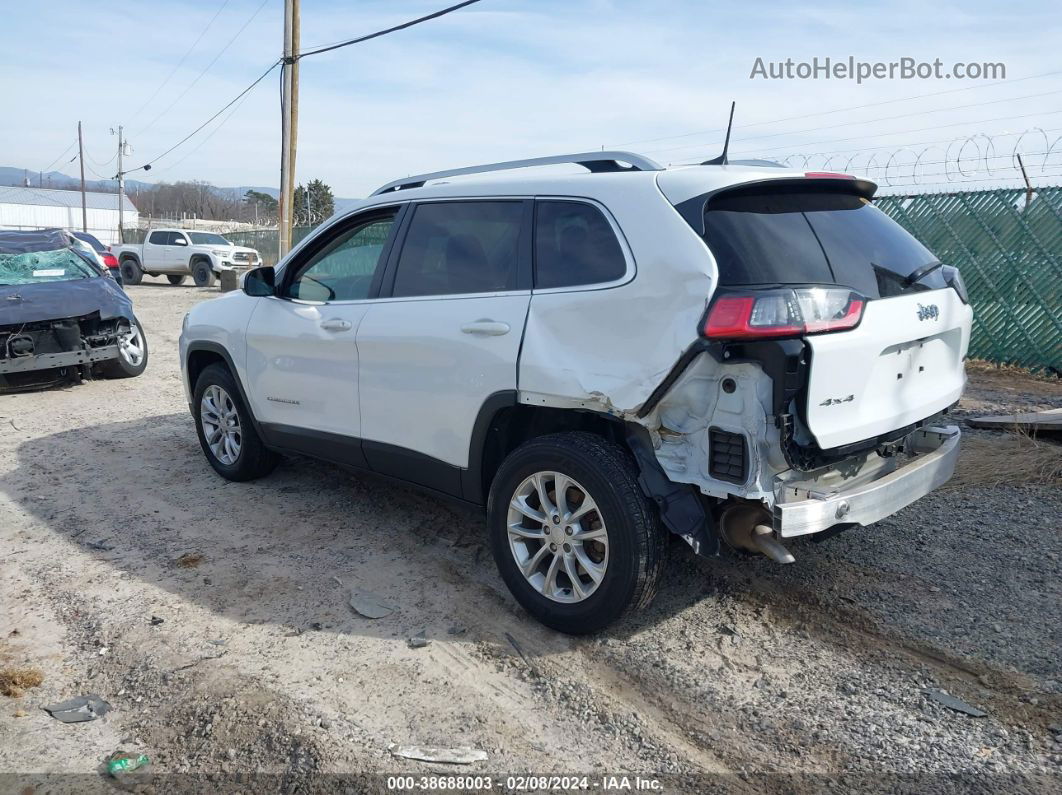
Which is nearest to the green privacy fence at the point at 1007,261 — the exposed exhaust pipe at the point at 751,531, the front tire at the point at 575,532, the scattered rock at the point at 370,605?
the exposed exhaust pipe at the point at 751,531

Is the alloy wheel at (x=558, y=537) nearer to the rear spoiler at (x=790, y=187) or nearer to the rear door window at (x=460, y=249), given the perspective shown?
the rear door window at (x=460, y=249)

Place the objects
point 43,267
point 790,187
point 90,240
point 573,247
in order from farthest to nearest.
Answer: point 90,240 → point 43,267 → point 573,247 → point 790,187

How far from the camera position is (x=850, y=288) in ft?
10.6

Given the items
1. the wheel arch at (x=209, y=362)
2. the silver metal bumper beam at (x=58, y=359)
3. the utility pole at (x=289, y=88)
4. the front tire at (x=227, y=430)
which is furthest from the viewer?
the utility pole at (x=289, y=88)

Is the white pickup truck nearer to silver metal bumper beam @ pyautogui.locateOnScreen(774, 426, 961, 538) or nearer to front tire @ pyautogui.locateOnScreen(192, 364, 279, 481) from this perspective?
front tire @ pyautogui.locateOnScreen(192, 364, 279, 481)

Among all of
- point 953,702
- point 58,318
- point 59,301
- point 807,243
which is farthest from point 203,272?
point 953,702

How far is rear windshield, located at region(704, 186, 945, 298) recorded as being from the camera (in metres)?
3.16

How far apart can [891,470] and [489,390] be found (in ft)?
5.91

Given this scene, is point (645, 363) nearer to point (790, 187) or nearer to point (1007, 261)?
point (790, 187)

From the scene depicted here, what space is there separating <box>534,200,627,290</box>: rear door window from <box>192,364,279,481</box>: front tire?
2.67 meters

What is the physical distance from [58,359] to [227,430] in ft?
13.1

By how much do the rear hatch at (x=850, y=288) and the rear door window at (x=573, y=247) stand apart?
43cm

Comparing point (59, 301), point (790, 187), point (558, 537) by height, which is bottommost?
point (558, 537)

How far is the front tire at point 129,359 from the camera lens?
932 centimetres
